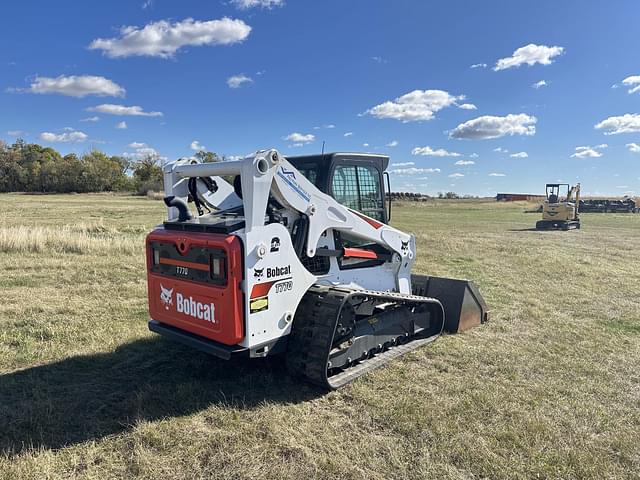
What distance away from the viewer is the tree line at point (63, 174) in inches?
2844

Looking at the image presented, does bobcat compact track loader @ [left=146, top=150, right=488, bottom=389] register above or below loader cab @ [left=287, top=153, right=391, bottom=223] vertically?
below

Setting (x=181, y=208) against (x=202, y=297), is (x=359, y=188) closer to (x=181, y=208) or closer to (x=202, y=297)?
(x=181, y=208)

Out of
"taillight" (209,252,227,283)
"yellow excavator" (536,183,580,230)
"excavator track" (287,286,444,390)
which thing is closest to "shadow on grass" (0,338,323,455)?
"excavator track" (287,286,444,390)

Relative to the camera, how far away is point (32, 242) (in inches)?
490

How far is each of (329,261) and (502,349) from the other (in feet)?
8.70

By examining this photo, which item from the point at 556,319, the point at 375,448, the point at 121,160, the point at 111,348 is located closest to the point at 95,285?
the point at 111,348

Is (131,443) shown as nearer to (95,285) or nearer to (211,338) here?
(211,338)

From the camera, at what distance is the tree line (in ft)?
237

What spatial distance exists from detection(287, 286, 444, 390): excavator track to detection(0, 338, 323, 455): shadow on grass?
36 cm

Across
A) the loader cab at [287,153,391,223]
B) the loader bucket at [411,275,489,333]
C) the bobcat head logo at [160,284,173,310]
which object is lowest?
the loader bucket at [411,275,489,333]

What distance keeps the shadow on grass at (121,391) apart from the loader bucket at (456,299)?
2739 millimetres

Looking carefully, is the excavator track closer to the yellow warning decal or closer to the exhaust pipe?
the yellow warning decal

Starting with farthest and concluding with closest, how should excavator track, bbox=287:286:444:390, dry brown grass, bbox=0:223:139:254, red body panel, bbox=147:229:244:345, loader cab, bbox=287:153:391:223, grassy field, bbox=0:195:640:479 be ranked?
dry brown grass, bbox=0:223:139:254 → loader cab, bbox=287:153:391:223 → excavator track, bbox=287:286:444:390 → red body panel, bbox=147:229:244:345 → grassy field, bbox=0:195:640:479

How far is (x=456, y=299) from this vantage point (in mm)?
6688
